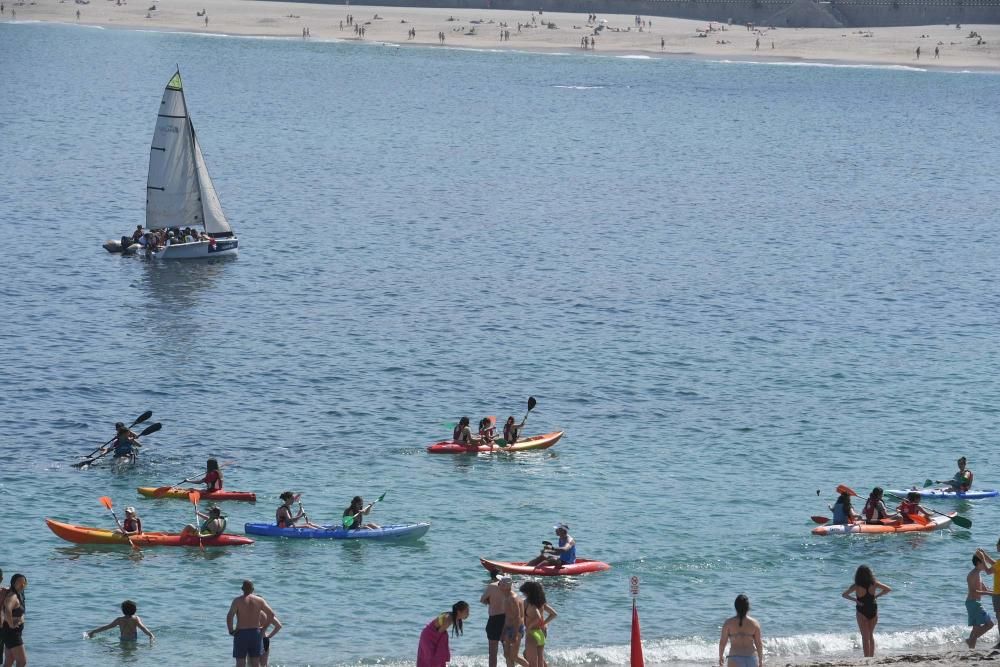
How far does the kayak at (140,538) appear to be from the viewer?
37500mm

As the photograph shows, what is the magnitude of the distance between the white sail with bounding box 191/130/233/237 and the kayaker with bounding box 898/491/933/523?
46328mm

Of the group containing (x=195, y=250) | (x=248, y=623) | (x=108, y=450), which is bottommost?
(x=108, y=450)

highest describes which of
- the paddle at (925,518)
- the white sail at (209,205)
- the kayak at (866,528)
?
the white sail at (209,205)

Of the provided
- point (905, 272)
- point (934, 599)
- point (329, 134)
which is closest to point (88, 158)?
point (329, 134)

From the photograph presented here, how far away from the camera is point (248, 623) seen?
27.1 m

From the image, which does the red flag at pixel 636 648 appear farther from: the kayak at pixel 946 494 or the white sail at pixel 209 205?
the white sail at pixel 209 205

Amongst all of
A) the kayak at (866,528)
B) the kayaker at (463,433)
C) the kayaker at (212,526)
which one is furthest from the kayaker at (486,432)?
the kayak at (866,528)

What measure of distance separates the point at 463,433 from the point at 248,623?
19235 millimetres

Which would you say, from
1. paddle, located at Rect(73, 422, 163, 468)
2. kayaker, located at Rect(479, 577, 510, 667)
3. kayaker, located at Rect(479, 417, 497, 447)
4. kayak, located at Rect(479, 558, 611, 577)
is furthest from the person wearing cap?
kayaker, located at Rect(479, 577, 510, 667)

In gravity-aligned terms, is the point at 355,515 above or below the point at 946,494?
above

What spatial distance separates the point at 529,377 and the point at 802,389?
997 centimetres

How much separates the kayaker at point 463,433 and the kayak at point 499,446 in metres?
0.11

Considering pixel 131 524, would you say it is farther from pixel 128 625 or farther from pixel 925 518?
pixel 925 518

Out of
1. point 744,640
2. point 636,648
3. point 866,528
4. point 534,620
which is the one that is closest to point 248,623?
point 534,620
